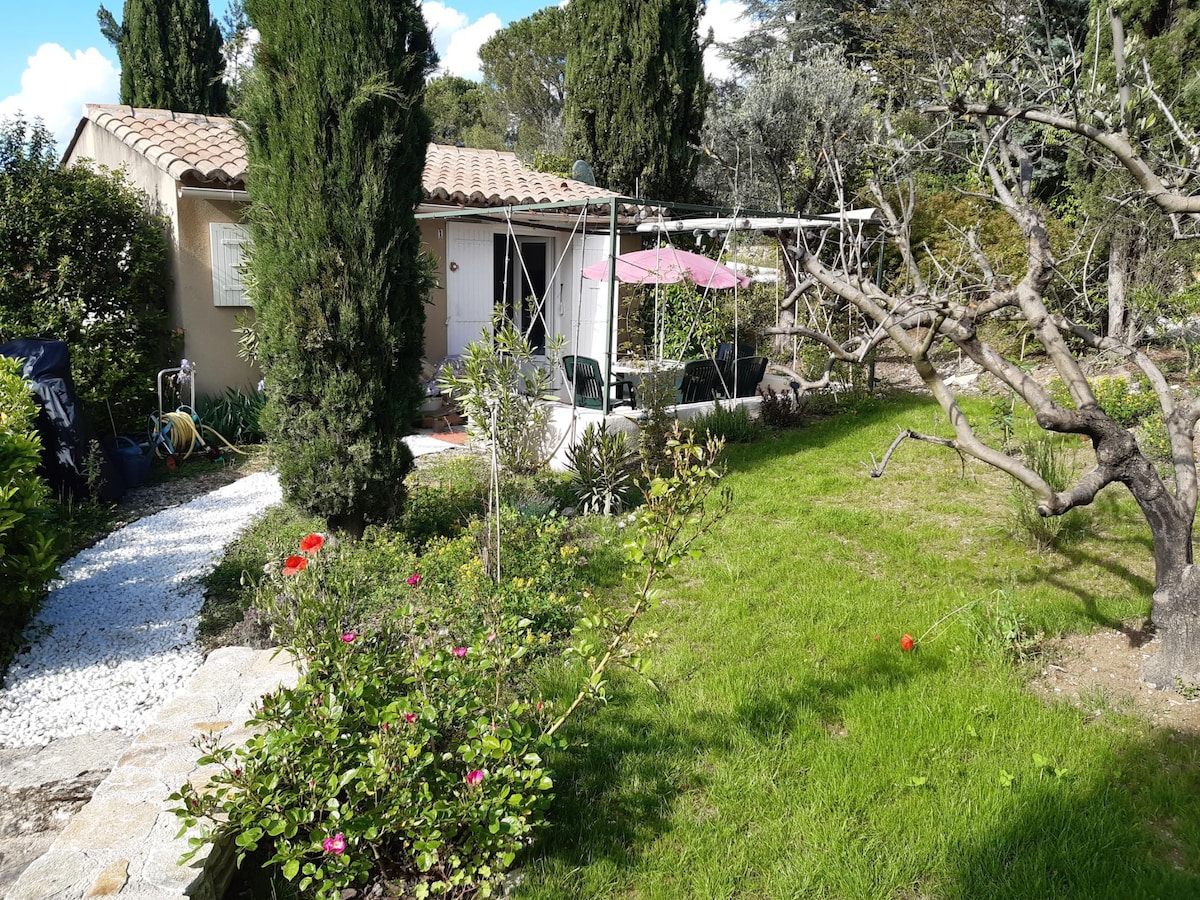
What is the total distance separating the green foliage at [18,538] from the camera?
4.41 metres

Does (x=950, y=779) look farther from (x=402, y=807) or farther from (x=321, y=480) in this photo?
(x=321, y=480)

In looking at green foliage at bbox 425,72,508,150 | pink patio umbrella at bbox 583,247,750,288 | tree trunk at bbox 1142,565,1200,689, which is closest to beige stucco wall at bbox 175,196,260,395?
pink patio umbrella at bbox 583,247,750,288

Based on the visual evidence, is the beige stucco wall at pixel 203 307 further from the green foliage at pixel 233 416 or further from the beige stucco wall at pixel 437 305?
the beige stucco wall at pixel 437 305

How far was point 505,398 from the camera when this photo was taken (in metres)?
7.43

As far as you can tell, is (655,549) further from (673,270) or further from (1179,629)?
(673,270)

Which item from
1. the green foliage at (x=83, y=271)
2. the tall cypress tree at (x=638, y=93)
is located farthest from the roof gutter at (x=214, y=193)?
the tall cypress tree at (x=638, y=93)

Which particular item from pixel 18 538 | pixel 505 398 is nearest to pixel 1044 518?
pixel 505 398

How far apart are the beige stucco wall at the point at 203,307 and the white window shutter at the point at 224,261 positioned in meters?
0.06

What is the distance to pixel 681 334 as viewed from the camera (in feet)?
35.2

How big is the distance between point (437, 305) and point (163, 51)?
1027cm

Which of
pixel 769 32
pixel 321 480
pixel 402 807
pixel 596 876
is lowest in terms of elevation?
pixel 596 876

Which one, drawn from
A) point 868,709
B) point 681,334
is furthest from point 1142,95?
point 681,334

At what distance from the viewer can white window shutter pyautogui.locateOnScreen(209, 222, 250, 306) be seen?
10203 millimetres

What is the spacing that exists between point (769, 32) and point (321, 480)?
23.7 metres
